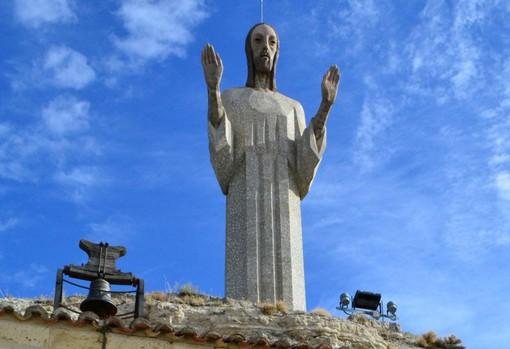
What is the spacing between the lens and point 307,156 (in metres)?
21.8

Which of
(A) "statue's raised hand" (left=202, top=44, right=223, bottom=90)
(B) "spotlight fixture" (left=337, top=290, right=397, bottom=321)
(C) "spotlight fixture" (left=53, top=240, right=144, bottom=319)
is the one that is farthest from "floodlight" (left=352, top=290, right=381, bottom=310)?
(C) "spotlight fixture" (left=53, top=240, right=144, bottom=319)

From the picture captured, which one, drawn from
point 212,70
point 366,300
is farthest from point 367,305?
point 212,70

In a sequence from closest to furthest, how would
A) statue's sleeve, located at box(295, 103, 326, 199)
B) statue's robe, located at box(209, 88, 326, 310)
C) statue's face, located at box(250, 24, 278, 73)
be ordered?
1. statue's robe, located at box(209, 88, 326, 310)
2. statue's sleeve, located at box(295, 103, 326, 199)
3. statue's face, located at box(250, 24, 278, 73)

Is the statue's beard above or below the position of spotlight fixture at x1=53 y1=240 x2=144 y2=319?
above

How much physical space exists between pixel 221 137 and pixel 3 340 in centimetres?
1070

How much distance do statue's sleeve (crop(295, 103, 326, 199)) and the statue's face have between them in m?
1.81

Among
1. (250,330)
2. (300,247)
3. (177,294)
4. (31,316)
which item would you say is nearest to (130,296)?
(177,294)

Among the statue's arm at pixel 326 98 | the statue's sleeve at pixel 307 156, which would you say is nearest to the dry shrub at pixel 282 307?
the statue's sleeve at pixel 307 156

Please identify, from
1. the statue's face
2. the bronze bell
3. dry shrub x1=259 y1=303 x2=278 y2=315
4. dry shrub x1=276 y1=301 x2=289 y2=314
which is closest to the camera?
the bronze bell

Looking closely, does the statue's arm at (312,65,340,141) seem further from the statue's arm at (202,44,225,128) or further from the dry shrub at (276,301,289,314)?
the dry shrub at (276,301,289,314)

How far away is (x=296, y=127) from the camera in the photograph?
886 inches

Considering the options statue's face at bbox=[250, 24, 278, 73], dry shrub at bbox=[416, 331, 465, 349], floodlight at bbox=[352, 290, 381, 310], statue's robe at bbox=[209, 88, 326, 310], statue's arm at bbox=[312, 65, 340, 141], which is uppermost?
statue's face at bbox=[250, 24, 278, 73]

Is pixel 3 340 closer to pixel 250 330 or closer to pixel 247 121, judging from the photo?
pixel 250 330

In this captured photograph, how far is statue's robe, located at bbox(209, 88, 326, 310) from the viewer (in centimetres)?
2052
